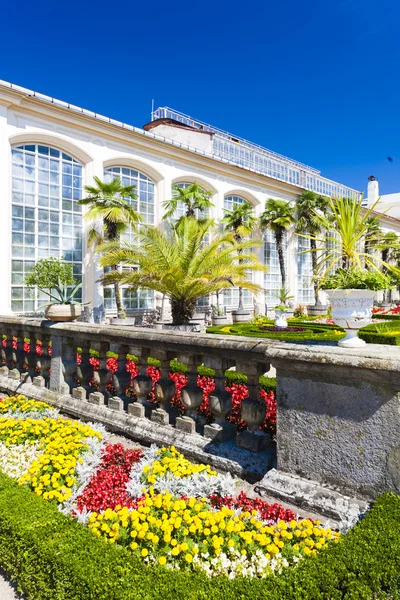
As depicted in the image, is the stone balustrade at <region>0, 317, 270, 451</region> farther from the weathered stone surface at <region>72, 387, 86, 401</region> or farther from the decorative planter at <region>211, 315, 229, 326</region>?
the decorative planter at <region>211, 315, 229, 326</region>

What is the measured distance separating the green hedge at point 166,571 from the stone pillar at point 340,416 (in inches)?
8.1

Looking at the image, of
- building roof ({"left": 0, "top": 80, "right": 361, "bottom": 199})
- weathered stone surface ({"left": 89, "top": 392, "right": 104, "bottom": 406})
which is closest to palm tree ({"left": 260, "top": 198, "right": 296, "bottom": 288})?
building roof ({"left": 0, "top": 80, "right": 361, "bottom": 199})

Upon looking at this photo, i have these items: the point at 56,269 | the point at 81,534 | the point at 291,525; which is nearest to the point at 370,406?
the point at 291,525

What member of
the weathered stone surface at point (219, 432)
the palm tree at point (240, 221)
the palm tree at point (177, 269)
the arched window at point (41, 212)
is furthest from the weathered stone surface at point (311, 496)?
the palm tree at point (240, 221)

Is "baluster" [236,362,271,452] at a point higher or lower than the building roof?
lower

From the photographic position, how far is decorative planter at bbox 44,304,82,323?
15.5 feet

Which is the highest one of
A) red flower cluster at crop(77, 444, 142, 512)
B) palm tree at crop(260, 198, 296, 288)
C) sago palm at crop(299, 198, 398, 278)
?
palm tree at crop(260, 198, 296, 288)

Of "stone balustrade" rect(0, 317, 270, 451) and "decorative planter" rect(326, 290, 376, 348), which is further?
"stone balustrade" rect(0, 317, 270, 451)

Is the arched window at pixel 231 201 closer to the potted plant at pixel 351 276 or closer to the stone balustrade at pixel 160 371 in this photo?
the stone balustrade at pixel 160 371

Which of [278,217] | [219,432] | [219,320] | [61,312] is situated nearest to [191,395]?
[219,432]

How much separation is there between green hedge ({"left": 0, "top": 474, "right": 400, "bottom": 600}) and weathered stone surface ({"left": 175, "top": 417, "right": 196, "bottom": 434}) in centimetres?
138

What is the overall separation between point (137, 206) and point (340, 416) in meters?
20.1

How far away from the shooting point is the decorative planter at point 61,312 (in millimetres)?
4739

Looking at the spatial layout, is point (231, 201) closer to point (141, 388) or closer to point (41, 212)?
point (41, 212)
